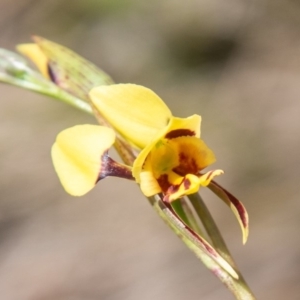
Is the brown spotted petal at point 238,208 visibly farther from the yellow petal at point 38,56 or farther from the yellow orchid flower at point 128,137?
the yellow petal at point 38,56

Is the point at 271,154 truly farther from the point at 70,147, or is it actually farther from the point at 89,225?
the point at 70,147

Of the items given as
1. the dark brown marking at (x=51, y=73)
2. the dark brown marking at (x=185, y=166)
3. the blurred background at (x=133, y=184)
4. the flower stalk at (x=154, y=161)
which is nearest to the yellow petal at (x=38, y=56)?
the dark brown marking at (x=51, y=73)

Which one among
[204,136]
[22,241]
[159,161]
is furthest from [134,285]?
Result: [159,161]

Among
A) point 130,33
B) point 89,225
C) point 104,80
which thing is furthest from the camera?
point 130,33

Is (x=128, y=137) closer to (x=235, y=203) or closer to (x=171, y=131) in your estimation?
(x=171, y=131)

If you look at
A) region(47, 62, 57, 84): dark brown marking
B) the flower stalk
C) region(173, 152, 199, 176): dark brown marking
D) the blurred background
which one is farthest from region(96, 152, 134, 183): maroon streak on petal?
the blurred background
